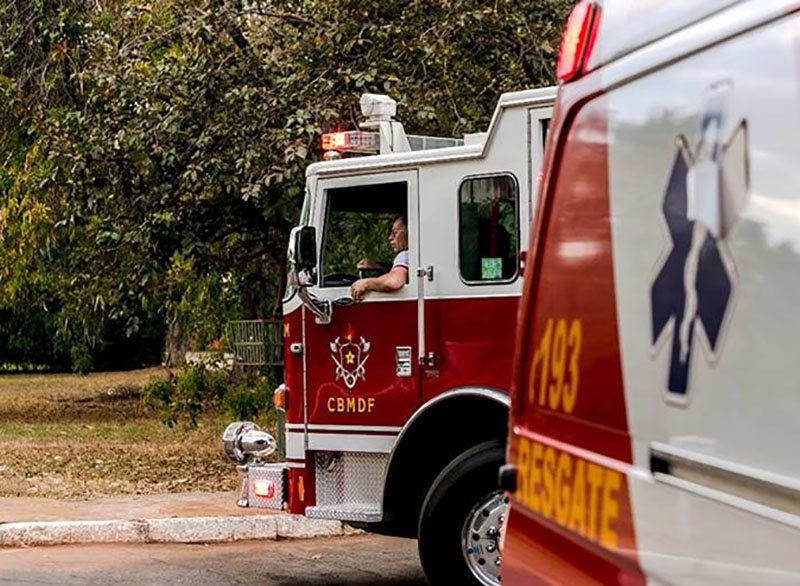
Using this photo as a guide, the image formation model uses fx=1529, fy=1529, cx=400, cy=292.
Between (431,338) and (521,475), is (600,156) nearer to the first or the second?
(521,475)

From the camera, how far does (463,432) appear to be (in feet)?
27.5

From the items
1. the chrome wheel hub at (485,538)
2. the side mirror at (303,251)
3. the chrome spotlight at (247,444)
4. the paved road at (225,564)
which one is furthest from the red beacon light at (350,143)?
the paved road at (225,564)

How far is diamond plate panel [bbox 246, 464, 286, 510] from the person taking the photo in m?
9.28

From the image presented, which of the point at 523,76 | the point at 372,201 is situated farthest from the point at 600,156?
the point at 523,76

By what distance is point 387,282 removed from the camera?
8562mm

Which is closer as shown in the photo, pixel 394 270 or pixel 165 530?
pixel 394 270

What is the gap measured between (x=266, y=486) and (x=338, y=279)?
141cm

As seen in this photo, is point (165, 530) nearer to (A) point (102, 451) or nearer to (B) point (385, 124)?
(B) point (385, 124)

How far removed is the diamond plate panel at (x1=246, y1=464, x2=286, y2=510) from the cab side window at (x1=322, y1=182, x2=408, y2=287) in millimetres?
1241

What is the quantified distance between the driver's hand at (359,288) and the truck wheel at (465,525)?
118cm

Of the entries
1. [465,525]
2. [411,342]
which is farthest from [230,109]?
[465,525]

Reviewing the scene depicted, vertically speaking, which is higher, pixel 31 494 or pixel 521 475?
pixel 521 475

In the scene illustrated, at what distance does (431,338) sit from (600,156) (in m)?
4.85

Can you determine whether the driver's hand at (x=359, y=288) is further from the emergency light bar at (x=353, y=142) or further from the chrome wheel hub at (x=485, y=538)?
the chrome wheel hub at (x=485, y=538)
